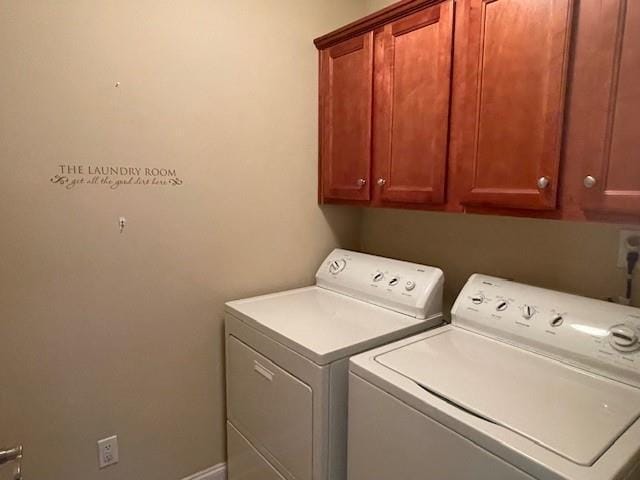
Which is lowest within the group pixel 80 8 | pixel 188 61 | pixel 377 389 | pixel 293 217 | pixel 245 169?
pixel 377 389

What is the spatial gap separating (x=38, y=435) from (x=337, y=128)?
1746mm

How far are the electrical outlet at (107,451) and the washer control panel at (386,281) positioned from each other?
1.12m

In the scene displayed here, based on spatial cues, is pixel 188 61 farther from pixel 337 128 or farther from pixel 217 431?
pixel 217 431

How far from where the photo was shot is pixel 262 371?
158 centimetres

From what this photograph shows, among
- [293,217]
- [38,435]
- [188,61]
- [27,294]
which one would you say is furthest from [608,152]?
[38,435]

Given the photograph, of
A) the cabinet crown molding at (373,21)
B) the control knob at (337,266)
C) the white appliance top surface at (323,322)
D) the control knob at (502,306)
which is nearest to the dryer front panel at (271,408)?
the white appliance top surface at (323,322)

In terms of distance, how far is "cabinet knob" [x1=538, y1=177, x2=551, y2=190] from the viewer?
4.00 feet

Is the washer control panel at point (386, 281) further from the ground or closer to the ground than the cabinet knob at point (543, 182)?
closer to the ground

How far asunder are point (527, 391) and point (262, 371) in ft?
3.03

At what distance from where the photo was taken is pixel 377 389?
1.17 m

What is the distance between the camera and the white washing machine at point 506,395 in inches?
34.2

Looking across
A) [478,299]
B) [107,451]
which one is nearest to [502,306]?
[478,299]

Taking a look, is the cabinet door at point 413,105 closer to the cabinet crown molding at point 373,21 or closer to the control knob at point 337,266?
the cabinet crown molding at point 373,21

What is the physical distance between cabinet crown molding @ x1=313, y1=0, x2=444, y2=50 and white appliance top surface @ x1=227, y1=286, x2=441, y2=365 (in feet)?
3.85
